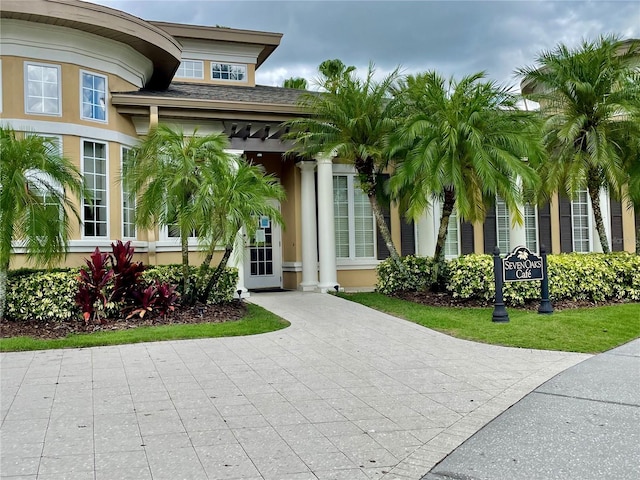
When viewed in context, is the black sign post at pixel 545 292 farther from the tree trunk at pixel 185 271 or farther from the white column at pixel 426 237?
the tree trunk at pixel 185 271

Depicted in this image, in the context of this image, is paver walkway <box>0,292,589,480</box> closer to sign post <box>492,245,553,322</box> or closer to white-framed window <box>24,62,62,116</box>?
sign post <box>492,245,553,322</box>

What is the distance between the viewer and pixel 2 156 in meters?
9.46

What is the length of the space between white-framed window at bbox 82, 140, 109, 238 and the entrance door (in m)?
4.48

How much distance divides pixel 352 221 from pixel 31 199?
28.3ft

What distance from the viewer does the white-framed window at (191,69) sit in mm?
18469

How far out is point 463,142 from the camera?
11.7 meters

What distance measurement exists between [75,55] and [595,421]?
12.0 m

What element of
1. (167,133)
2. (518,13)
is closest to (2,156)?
(167,133)

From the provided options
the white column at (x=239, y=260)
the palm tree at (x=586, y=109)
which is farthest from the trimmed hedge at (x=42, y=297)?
the palm tree at (x=586, y=109)

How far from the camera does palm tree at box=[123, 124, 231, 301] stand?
1037 centimetres

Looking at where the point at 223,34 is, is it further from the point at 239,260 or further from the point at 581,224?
the point at 581,224

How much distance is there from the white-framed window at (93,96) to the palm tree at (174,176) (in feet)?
8.12

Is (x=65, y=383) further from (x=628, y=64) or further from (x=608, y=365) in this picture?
(x=628, y=64)

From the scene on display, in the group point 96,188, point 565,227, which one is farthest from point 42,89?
point 565,227
